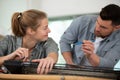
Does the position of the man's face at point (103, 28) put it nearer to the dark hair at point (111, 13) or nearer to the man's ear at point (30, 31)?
the dark hair at point (111, 13)

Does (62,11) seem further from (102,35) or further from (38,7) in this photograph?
(102,35)

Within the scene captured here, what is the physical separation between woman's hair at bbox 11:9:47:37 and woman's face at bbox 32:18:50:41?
0.08 ft

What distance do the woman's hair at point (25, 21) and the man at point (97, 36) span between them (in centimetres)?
35

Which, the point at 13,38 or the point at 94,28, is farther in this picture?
the point at 94,28

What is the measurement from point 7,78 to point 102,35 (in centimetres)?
105

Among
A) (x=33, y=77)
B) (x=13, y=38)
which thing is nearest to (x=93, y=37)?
(x=13, y=38)

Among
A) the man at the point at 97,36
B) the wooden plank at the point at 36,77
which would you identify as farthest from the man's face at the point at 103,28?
the wooden plank at the point at 36,77

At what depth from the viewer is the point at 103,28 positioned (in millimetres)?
1652

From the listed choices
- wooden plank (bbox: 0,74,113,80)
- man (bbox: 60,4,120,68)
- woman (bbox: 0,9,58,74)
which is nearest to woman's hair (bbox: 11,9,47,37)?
woman (bbox: 0,9,58,74)

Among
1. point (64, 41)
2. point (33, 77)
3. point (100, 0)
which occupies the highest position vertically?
point (100, 0)

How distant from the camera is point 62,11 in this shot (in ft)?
9.58

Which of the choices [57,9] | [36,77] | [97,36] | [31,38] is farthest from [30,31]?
[57,9]

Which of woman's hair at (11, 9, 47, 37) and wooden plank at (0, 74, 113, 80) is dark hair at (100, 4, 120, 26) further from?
wooden plank at (0, 74, 113, 80)

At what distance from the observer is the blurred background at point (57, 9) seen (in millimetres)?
2740
